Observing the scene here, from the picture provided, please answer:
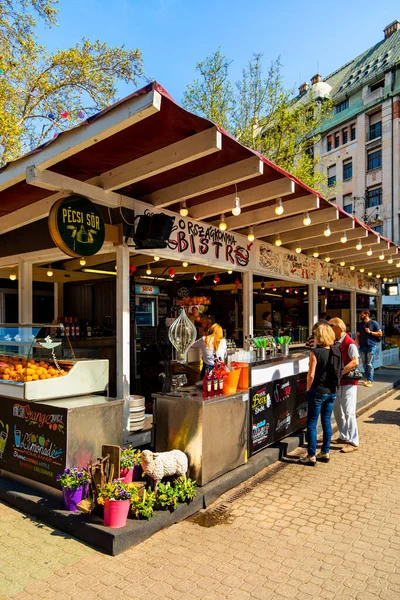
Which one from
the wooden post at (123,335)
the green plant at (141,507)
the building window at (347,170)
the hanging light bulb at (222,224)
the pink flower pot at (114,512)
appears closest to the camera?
the pink flower pot at (114,512)

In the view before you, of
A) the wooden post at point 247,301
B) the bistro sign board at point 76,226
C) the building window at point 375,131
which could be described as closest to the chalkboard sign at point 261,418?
the wooden post at point 247,301

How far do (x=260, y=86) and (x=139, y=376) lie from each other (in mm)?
12871

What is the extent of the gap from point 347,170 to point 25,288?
33736 millimetres

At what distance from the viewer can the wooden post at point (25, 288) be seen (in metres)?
6.58

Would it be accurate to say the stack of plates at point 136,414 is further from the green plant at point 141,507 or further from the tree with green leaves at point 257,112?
the tree with green leaves at point 257,112

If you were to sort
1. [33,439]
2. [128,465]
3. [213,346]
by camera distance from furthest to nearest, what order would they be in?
[213,346], [33,439], [128,465]

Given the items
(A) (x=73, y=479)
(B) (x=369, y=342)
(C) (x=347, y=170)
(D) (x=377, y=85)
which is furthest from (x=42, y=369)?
(D) (x=377, y=85)

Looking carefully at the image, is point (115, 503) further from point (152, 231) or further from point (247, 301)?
point (247, 301)

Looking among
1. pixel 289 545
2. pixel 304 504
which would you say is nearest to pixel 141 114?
pixel 289 545

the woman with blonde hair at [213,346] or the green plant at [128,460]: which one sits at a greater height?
the woman with blonde hair at [213,346]

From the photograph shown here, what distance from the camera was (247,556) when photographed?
118 inches

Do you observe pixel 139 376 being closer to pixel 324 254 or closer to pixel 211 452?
pixel 211 452

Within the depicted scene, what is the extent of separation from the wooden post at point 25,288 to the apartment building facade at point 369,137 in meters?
26.3

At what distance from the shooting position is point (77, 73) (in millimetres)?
11992
